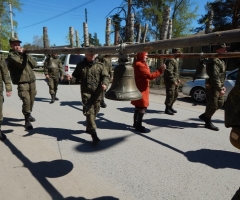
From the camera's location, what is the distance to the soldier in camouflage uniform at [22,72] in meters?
4.67

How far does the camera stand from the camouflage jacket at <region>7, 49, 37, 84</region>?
4.68 m

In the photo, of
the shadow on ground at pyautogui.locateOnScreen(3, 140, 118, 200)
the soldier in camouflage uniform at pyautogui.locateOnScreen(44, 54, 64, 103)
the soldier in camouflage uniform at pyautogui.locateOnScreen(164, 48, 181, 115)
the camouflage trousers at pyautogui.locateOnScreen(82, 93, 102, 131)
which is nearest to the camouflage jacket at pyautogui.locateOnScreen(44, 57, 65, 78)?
the soldier in camouflage uniform at pyautogui.locateOnScreen(44, 54, 64, 103)

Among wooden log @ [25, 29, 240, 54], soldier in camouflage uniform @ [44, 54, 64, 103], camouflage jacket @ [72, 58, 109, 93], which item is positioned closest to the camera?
wooden log @ [25, 29, 240, 54]

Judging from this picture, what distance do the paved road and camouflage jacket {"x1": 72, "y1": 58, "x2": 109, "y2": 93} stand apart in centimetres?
113

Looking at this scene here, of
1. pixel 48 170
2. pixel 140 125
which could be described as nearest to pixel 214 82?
Answer: pixel 140 125

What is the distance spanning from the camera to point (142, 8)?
24.3 metres

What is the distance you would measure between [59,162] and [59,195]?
0.88 metres

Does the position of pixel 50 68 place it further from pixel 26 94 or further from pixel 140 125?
pixel 140 125

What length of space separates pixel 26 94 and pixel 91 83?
1.94 m

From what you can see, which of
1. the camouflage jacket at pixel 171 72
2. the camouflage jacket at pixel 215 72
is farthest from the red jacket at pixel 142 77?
the camouflage jacket at pixel 171 72

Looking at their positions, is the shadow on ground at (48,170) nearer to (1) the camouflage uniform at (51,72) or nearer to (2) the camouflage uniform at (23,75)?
(2) the camouflage uniform at (23,75)

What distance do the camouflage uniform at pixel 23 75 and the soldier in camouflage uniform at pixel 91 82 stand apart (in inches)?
59.3

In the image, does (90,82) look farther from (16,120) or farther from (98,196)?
(16,120)

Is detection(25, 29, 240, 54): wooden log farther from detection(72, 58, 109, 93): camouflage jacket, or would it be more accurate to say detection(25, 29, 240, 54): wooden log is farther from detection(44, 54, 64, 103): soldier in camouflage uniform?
detection(44, 54, 64, 103): soldier in camouflage uniform
